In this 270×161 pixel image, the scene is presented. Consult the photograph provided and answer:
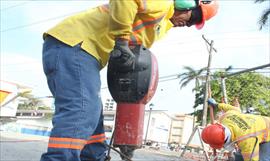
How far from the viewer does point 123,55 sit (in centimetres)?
170

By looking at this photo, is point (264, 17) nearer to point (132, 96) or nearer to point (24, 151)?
point (24, 151)

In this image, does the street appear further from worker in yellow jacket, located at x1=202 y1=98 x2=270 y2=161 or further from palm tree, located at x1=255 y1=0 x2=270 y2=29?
palm tree, located at x1=255 y1=0 x2=270 y2=29

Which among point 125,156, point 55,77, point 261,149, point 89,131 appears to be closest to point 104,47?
point 55,77

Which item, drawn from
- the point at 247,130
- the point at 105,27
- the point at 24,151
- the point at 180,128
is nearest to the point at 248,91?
the point at 24,151

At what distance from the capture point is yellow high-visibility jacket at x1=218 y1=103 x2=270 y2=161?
12.9 ft

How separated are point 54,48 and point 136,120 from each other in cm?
54

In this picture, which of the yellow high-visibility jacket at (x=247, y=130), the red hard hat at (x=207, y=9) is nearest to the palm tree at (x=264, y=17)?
the yellow high-visibility jacket at (x=247, y=130)

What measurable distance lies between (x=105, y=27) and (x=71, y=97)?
1.39ft

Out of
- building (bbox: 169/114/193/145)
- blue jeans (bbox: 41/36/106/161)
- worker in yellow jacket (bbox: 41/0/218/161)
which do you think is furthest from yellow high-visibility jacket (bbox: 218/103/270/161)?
building (bbox: 169/114/193/145)

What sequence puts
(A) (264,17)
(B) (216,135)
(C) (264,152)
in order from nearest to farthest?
(B) (216,135) < (C) (264,152) < (A) (264,17)

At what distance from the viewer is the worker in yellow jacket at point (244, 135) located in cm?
388

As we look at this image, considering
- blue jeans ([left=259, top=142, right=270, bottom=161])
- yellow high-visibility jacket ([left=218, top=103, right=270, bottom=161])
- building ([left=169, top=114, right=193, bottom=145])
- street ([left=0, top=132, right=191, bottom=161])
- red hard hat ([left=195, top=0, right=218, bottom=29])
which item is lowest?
street ([left=0, top=132, right=191, bottom=161])

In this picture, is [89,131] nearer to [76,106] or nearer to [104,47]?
[76,106]

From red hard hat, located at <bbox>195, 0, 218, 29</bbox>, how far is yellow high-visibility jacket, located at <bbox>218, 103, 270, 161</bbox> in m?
2.03
